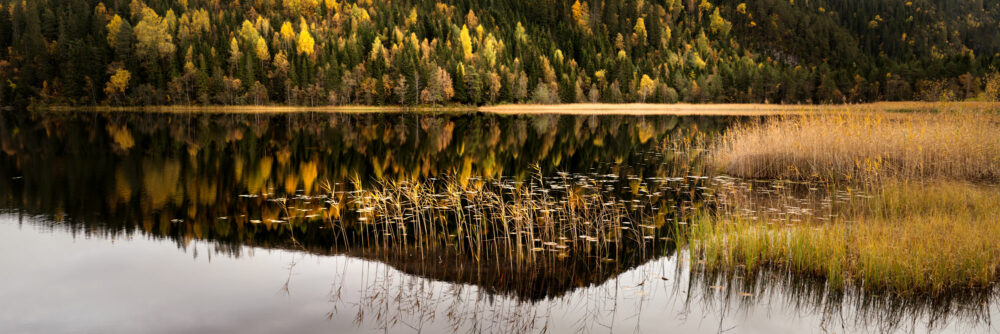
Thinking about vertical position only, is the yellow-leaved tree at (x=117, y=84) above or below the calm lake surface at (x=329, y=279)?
above

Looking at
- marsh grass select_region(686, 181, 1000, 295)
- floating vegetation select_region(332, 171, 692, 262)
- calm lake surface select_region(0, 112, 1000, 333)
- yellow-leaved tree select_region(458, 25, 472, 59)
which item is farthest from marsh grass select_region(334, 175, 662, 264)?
yellow-leaved tree select_region(458, 25, 472, 59)

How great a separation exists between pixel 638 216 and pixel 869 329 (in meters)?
6.47

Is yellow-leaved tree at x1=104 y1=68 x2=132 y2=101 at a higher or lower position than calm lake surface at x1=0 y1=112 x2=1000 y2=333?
higher

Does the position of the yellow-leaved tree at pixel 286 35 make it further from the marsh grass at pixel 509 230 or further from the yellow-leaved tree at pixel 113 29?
the marsh grass at pixel 509 230

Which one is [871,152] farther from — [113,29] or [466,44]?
[113,29]

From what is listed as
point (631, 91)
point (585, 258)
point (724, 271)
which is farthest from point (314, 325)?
point (631, 91)

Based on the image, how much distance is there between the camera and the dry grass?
17031 mm

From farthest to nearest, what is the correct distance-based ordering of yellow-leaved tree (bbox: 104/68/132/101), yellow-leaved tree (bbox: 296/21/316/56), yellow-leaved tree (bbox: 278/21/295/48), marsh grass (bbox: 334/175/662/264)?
yellow-leaved tree (bbox: 278/21/295/48)
yellow-leaved tree (bbox: 296/21/316/56)
yellow-leaved tree (bbox: 104/68/132/101)
marsh grass (bbox: 334/175/662/264)

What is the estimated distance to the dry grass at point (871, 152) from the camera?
17.0 meters

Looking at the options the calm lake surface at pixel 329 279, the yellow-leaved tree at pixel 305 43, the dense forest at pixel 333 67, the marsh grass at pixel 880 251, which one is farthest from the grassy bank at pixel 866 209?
the yellow-leaved tree at pixel 305 43

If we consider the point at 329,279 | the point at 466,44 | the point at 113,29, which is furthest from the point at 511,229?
the point at 113,29

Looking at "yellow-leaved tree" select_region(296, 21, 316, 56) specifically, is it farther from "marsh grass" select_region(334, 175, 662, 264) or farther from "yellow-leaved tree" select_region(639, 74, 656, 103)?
"marsh grass" select_region(334, 175, 662, 264)

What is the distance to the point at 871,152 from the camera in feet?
59.4

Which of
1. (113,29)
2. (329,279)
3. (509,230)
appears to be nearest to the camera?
(329,279)
